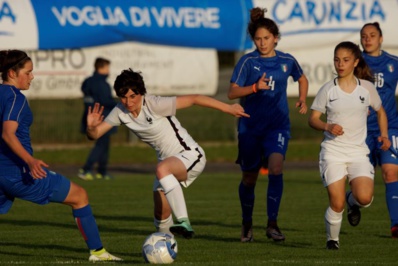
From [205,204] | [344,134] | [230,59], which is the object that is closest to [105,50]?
[230,59]

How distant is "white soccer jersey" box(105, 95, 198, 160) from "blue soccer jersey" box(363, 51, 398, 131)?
254 centimetres

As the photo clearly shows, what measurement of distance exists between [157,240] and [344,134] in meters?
2.18

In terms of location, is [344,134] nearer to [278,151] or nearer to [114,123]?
[278,151]

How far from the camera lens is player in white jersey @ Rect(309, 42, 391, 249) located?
983cm

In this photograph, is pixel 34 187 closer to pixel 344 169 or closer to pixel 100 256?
pixel 100 256

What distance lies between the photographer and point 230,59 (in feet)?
97.1

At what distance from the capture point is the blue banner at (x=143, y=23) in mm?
22891

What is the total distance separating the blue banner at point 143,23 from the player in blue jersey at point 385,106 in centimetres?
1222

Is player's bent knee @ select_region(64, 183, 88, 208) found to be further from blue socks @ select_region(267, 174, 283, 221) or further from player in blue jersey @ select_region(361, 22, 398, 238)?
player in blue jersey @ select_region(361, 22, 398, 238)

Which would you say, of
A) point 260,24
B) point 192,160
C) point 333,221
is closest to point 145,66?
point 260,24

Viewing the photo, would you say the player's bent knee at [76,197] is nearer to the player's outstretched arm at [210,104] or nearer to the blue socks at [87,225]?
the blue socks at [87,225]

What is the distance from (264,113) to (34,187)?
122 inches

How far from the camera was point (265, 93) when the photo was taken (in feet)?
36.4

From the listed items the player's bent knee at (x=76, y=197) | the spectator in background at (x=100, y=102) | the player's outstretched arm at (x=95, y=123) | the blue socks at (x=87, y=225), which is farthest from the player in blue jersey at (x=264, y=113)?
the spectator in background at (x=100, y=102)
